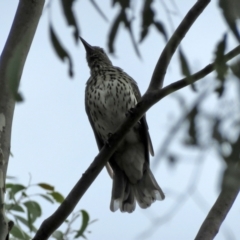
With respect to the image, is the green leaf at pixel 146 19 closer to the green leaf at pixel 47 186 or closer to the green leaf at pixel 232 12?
the green leaf at pixel 232 12

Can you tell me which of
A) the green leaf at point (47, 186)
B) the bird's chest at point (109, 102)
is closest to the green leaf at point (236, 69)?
the green leaf at point (47, 186)

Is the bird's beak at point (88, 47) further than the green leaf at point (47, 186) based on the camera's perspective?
Yes

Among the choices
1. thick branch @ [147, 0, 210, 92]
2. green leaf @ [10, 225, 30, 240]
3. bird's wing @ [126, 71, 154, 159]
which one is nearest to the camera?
thick branch @ [147, 0, 210, 92]

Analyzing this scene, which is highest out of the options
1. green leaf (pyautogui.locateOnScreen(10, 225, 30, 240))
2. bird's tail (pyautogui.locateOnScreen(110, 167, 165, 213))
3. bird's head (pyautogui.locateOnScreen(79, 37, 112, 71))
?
bird's head (pyautogui.locateOnScreen(79, 37, 112, 71))

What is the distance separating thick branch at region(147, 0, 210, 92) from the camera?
2.31 metres

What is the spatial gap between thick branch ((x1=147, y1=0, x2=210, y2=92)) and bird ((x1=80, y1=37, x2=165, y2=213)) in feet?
5.66

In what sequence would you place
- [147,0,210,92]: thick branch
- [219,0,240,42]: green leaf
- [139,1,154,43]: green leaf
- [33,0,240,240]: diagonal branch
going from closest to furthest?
[219,0,240,42]: green leaf
[139,1,154,43]: green leaf
[147,0,210,92]: thick branch
[33,0,240,240]: diagonal branch

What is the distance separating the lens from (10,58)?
2.43 meters

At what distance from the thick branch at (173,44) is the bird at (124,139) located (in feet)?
5.66

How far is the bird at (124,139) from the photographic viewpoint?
14.5 ft

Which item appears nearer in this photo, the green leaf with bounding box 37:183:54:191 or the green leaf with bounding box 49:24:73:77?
the green leaf with bounding box 49:24:73:77

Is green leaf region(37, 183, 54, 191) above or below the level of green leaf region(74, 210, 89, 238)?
above

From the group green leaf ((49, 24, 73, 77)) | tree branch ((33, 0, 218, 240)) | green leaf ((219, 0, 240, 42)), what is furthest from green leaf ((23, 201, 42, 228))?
green leaf ((219, 0, 240, 42))

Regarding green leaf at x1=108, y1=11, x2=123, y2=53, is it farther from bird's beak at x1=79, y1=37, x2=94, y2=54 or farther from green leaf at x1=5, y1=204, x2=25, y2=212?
bird's beak at x1=79, y1=37, x2=94, y2=54
